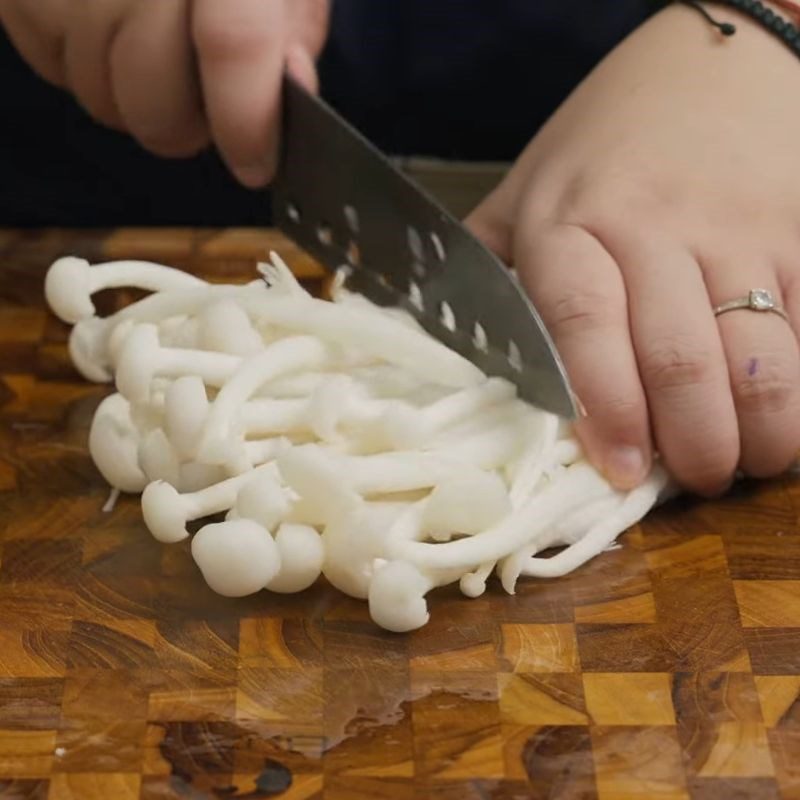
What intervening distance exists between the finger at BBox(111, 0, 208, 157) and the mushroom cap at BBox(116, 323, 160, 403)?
0.24 m

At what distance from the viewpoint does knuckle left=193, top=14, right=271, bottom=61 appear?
129cm

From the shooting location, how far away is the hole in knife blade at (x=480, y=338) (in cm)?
126

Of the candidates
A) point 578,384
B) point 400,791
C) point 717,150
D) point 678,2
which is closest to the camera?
point 400,791

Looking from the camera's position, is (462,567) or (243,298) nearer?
(462,567)

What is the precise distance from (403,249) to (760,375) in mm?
313

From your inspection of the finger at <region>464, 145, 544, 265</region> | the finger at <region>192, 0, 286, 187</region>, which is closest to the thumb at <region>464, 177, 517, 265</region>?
the finger at <region>464, 145, 544, 265</region>

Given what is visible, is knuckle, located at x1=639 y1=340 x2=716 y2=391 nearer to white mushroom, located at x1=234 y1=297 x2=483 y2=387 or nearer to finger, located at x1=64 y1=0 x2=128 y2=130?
white mushroom, located at x1=234 y1=297 x2=483 y2=387

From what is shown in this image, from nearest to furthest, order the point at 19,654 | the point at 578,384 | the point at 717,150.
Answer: the point at 19,654 → the point at 578,384 → the point at 717,150

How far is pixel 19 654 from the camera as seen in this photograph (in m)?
1.13

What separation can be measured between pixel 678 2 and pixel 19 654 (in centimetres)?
84

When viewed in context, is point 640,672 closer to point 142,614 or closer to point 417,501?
point 417,501

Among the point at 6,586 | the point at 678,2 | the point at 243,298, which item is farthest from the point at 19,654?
the point at 678,2

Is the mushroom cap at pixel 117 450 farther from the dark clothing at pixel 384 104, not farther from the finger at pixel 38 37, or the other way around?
the dark clothing at pixel 384 104

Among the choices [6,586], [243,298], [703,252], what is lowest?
[6,586]
